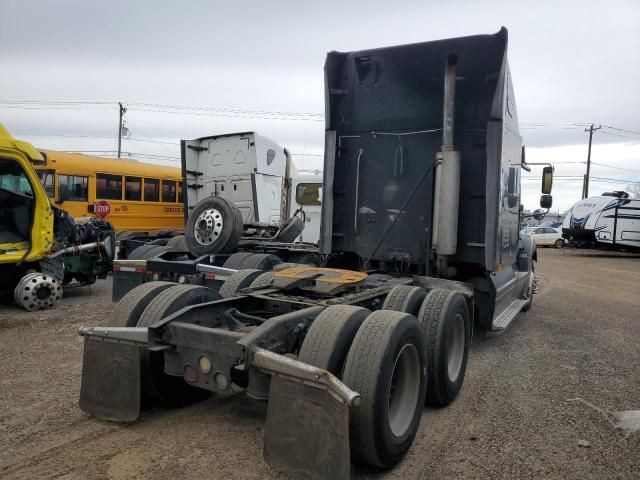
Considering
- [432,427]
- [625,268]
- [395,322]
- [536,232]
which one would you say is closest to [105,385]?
[395,322]

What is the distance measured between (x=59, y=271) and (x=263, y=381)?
271 inches

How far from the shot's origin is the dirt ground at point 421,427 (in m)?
3.29

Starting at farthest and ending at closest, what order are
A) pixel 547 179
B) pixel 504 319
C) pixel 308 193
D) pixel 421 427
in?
pixel 308 193, pixel 547 179, pixel 504 319, pixel 421 427

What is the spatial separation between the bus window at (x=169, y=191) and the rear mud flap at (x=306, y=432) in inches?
572

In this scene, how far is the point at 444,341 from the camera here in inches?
170

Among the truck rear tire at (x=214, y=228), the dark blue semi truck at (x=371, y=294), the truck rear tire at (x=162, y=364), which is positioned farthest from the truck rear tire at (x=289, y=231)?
the truck rear tire at (x=162, y=364)

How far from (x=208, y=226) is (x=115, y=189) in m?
7.94

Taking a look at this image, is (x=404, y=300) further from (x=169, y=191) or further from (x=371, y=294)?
(x=169, y=191)

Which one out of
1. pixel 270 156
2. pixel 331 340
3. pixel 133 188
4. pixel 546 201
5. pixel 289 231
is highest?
pixel 270 156

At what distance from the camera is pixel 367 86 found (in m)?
6.71

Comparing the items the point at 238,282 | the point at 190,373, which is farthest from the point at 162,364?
the point at 238,282

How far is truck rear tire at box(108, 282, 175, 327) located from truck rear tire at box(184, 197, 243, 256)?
3.99 m

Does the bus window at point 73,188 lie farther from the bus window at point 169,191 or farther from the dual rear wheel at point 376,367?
the dual rear wheel at point 376,367

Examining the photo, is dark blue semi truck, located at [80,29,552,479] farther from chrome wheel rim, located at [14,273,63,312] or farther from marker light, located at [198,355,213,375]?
chrome wheel rim, located at [14,273,63,312]
